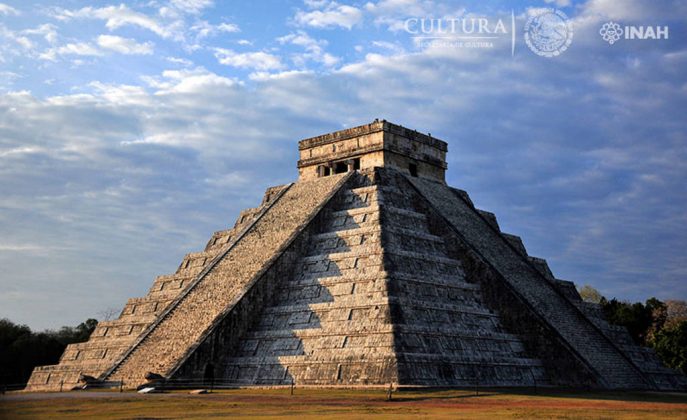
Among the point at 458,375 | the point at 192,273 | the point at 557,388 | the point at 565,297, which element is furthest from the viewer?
the point at 192,273

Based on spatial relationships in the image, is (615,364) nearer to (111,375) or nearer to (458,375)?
(458,375)

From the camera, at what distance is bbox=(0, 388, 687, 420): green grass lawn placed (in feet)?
48.6

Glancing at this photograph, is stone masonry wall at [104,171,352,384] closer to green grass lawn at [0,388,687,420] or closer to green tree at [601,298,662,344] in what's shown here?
green grass lawn at [0,388,687,420]

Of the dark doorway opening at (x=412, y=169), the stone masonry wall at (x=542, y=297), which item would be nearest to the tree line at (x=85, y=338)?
the stone masonry wall at (x=542, y=297)

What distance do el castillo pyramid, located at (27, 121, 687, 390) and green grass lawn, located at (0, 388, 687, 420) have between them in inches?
80.3

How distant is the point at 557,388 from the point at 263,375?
9458 mm

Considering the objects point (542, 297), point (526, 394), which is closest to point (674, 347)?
point (542, 297)

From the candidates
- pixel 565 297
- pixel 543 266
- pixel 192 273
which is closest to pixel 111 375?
pixel 192 273

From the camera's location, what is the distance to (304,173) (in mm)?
35812

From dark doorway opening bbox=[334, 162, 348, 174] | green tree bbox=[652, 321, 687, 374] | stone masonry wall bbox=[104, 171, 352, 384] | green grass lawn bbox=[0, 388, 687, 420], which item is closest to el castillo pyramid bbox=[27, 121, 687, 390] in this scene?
stone masonry wall bbox=[104, 171, 352, 384]

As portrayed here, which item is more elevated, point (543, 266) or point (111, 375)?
point (543, 266)

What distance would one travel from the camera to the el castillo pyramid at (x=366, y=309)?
2289cm

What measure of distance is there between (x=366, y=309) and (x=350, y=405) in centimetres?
692

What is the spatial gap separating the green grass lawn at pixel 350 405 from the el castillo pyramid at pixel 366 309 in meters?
2.04
